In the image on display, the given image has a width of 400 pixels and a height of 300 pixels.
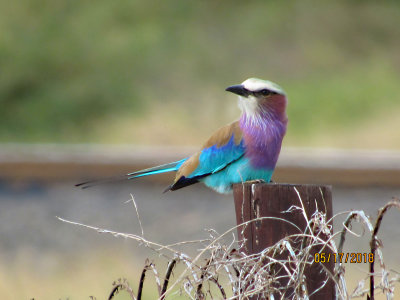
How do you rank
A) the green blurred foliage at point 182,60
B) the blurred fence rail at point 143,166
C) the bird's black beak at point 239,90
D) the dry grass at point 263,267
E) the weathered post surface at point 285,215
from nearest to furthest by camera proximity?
the dry grass at point 263,267, the weathered post surface at point 285,215, the bird's black beak at point 239,90, the blurred fence rail at point 143,166, the green blurred foliage at point 182,60

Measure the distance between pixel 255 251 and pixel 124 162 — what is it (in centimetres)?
657

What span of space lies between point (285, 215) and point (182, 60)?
58.5ft

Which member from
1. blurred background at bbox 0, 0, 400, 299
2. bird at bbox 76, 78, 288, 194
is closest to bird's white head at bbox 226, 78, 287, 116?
bird at bbox 76, 78, 288, 194

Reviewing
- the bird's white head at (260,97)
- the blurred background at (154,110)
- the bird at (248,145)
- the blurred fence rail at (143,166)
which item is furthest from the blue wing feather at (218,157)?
the blurred fence rail at (143,166)

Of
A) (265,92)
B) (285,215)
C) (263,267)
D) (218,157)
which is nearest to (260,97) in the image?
(265,92)

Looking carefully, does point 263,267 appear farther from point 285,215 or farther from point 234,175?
point 234,175

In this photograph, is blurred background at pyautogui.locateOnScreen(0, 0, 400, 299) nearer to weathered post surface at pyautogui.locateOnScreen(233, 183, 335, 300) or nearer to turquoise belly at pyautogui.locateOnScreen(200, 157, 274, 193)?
turquoise belly at pyautogui.locateOnScreen(200, 157, 274, 193)

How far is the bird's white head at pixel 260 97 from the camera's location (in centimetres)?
455

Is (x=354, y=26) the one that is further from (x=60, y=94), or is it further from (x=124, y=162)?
(x=124, y=162)

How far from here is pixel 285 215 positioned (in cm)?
298

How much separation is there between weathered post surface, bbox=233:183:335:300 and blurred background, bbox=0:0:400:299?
15.3 ft

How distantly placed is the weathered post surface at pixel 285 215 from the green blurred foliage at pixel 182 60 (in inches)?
536

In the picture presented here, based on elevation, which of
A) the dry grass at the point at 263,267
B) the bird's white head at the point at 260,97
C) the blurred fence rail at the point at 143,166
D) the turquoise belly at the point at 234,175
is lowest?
the blurred fence rail at the point at 143,166

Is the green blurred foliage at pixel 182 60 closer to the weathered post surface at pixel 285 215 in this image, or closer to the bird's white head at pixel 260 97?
the bird's white head at pixel 260 97
